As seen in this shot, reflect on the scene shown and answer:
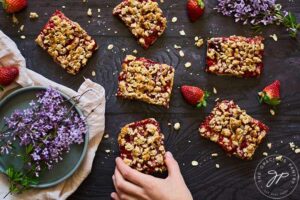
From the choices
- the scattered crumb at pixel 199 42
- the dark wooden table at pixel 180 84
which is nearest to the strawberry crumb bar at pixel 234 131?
the dark wooden table at pixel 180 84

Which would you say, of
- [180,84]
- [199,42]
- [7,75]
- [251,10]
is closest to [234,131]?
[180,84]

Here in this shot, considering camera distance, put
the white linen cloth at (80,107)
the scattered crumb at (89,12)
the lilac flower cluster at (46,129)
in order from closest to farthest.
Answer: the lilac flower cluster at (46,129) < the white linen cloth at (80,107) < the scattered crumb at (89,12)

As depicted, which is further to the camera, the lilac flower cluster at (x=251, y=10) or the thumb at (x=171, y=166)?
the lilac flower cluster at (x=251, y=10)

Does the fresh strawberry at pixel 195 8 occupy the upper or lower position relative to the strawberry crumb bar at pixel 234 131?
upper

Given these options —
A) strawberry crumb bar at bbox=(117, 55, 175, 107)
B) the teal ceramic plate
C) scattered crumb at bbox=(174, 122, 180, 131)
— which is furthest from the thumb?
the teal ceramic plate

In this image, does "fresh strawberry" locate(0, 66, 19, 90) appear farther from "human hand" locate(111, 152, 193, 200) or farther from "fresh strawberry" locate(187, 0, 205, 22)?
"fresh strawberry" locate(187, 0, 205, 22)

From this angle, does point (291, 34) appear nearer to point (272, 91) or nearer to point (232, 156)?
point (272, 91)

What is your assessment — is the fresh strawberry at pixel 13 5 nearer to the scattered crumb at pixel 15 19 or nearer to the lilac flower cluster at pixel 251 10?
the scattered crumb at pixel 15 19
